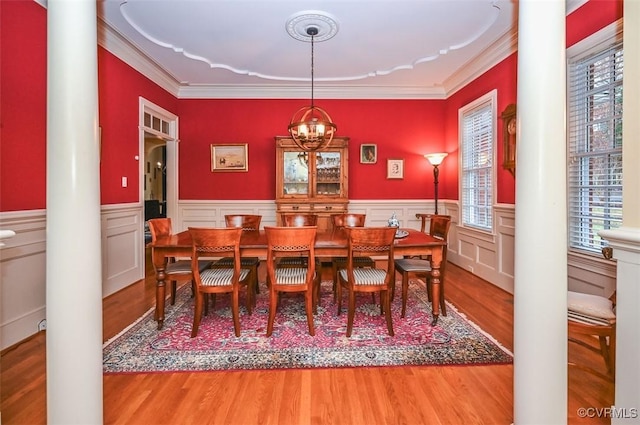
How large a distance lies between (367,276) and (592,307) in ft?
4.74

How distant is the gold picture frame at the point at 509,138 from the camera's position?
3622 millimetres

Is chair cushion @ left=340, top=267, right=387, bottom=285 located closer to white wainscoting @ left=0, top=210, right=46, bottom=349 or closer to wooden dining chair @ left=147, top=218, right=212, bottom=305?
wooden dining chair @ left=147, top=218, right=212, bottom=305

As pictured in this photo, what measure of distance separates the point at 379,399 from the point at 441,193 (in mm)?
4315

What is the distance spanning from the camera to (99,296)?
140 cm

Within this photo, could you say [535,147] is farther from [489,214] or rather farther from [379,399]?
[489,214]

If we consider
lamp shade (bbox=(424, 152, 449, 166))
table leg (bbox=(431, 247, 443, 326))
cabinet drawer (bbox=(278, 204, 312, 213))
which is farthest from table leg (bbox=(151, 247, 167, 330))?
lamp shade (bbox=(424, 152, 449, 166))

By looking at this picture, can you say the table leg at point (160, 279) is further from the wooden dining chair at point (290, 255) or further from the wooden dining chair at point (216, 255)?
the wooden dining chair at point (290, 255)

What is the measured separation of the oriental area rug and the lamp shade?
2680 mm

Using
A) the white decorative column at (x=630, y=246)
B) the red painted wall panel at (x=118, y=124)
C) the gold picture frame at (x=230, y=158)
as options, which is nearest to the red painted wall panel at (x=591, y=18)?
the white decorative column at (x=630, y=246)

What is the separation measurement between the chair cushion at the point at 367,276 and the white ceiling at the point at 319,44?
2.47m

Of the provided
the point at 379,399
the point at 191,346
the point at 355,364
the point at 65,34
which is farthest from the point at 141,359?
the point at 65,34

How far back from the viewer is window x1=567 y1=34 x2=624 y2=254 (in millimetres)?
2525

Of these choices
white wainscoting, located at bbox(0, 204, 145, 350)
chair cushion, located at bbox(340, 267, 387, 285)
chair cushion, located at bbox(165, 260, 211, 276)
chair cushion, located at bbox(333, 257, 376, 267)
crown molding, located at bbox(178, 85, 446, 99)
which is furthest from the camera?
crown molding, located at bbox(178, 85, 446, 99)

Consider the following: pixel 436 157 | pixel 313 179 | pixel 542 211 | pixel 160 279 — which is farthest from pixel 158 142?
pixel 542 211
